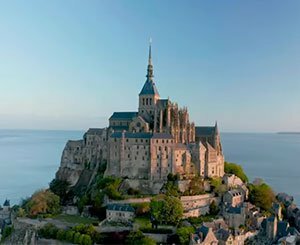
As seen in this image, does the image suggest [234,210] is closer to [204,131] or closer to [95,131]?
[204,131]

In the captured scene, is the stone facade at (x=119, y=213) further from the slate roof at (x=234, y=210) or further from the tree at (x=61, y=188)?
the tree at (x=61, y=188)

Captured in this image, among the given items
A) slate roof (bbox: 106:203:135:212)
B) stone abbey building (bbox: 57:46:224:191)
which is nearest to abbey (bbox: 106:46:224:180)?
stone abbey building (bbox: 57:46:224:191)

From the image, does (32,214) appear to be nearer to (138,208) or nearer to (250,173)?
(138,208)

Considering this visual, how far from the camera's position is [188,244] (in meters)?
35.6

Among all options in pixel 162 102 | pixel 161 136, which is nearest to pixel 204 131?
pixel 162 102

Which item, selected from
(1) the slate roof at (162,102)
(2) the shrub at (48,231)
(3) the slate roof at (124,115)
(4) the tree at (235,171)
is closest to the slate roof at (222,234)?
(2) the shrub at (48,231)

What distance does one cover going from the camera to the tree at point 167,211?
3919 cm

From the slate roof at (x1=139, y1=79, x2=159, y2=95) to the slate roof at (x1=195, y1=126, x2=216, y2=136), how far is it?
7.74m

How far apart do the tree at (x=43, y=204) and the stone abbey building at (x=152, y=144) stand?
7433 millimetres

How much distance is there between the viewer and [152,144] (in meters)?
47.3

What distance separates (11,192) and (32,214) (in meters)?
41.2

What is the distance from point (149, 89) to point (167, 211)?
19.9m

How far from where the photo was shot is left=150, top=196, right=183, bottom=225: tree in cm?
3919

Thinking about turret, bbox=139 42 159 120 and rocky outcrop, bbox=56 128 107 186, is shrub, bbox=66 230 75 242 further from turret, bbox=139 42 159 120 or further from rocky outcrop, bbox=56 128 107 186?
turret, bbox=139 42 159 120
